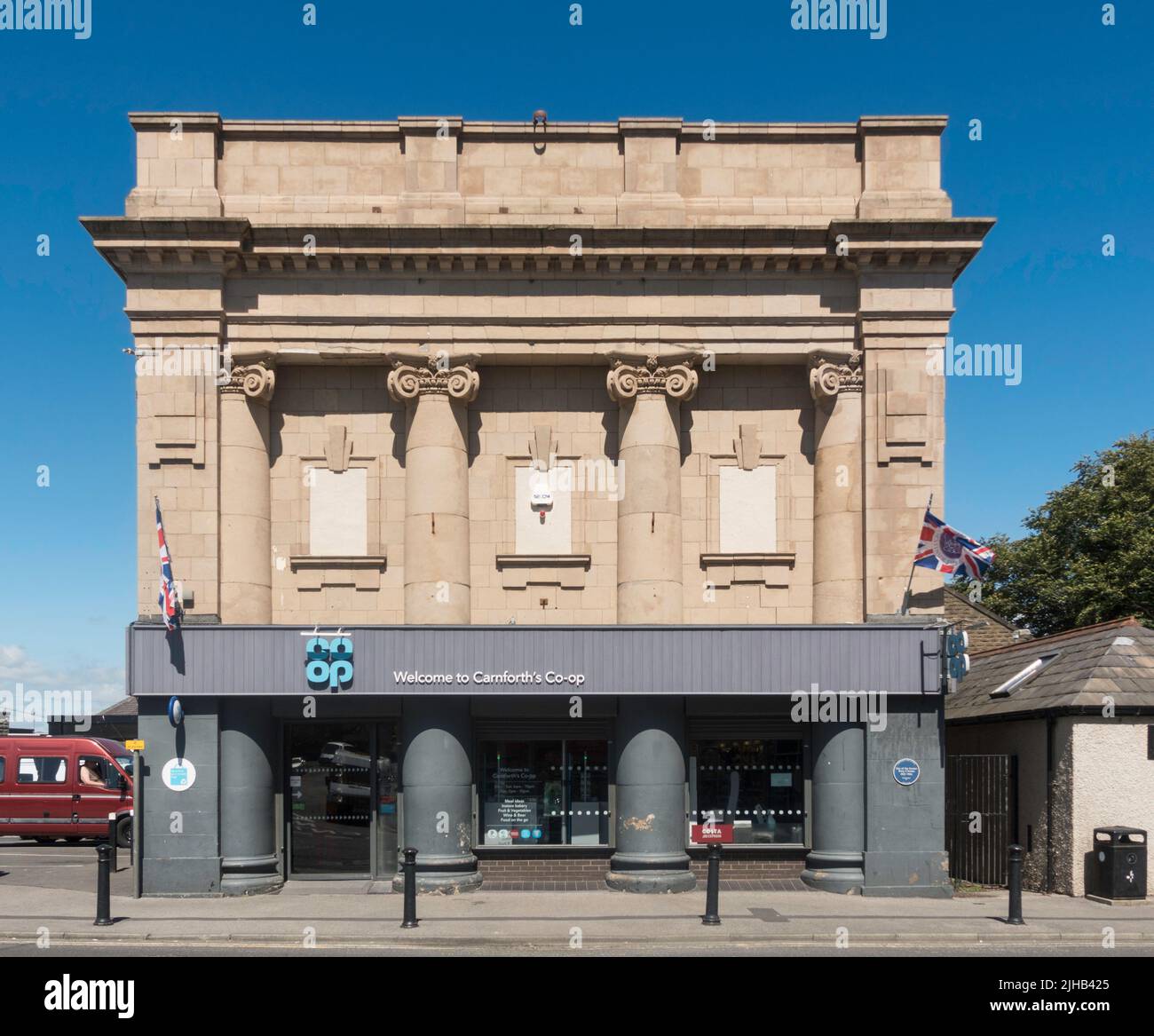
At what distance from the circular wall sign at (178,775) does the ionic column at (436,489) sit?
13.1 ft

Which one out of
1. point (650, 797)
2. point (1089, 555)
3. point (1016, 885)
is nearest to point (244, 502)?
point (650, 797)

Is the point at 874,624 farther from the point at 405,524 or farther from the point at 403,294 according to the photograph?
the point at 403,294

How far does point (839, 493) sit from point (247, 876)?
1105cm

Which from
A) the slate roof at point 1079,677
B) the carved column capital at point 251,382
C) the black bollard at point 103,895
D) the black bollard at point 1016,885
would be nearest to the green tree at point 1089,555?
the slate roof at point 1079,677

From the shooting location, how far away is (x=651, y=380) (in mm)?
18094

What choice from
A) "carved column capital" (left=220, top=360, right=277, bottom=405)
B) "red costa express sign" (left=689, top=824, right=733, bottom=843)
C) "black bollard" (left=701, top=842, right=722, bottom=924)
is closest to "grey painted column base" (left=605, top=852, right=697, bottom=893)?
"red costa express sign" (left=689, top=824, right=733, bottom=843)

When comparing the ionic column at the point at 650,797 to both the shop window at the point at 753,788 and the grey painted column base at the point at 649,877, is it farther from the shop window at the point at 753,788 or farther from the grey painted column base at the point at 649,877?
the shop window at the point at 753,788

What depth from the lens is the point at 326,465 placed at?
18.5 metres

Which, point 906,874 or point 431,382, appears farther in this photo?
point 431,382

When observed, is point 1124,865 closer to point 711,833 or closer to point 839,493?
point 711,833

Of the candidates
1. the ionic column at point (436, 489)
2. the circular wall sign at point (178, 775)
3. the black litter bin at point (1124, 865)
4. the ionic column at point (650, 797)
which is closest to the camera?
the black litter bin at point (1124, 865)

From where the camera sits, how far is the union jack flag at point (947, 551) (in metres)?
16.6

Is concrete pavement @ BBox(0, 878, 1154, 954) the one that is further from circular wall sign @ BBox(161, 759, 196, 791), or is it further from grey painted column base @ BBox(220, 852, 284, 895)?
circular wall sign @ BBox(161, 759, 196, 791)

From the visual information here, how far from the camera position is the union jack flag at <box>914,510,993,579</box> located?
54.4ft
